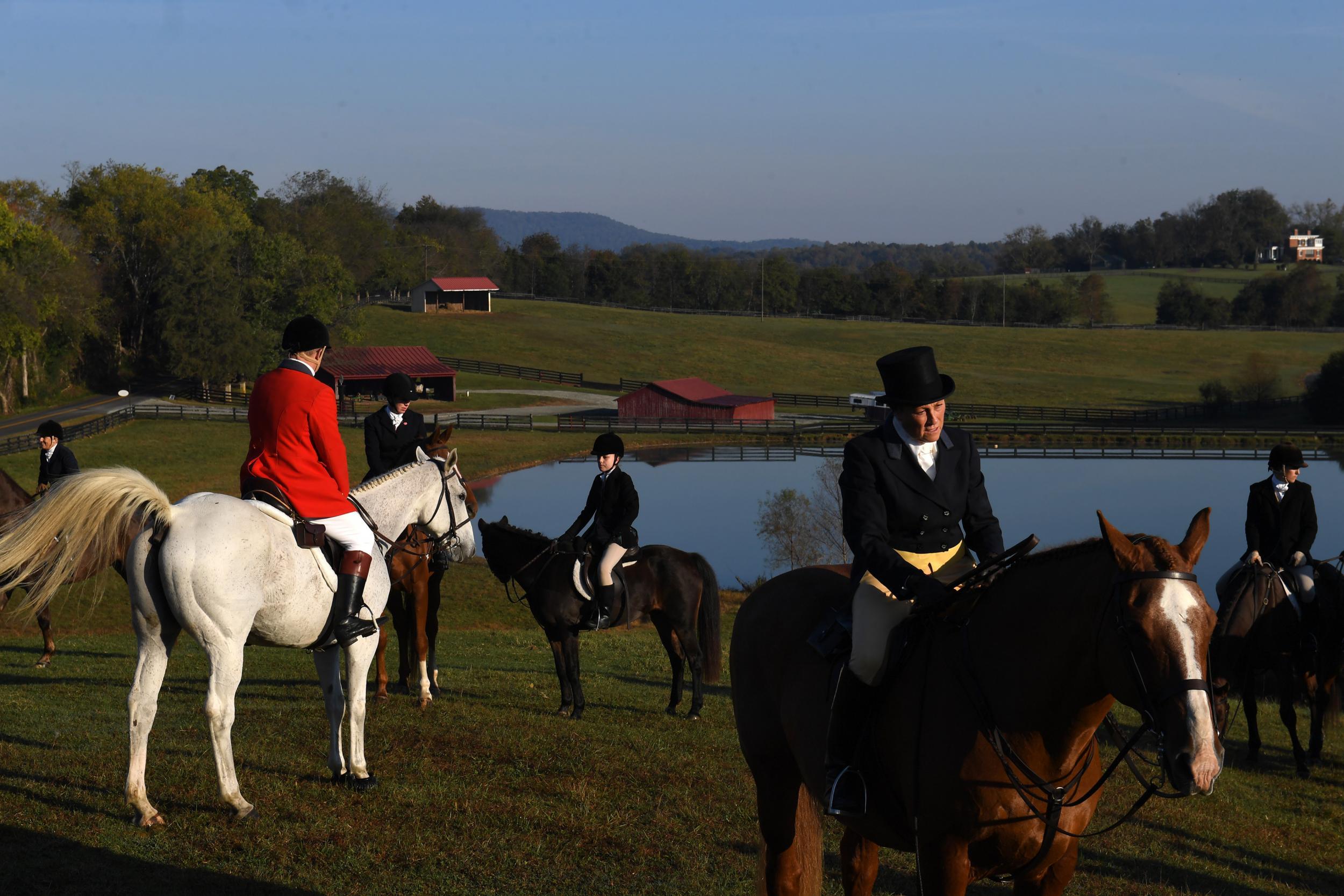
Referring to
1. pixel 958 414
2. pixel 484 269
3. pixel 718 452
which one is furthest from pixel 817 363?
pixel 484 269

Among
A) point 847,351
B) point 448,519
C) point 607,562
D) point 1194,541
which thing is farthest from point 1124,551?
point 847,351

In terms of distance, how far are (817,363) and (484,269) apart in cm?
6552

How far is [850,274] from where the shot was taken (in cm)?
15988

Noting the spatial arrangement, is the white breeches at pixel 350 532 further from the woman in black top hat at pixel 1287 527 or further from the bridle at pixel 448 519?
the woman in black top hat at pixel 1287 527

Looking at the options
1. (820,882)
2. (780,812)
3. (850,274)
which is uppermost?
(850,274)

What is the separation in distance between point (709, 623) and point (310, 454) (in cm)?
656

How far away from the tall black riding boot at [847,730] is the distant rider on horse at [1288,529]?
9.06 metres

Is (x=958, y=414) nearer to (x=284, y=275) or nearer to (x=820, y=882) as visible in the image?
(x=284, y=275)

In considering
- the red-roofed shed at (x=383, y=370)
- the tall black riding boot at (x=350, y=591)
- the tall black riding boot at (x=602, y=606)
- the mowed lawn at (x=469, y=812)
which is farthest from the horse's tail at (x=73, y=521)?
the red-roofed shed at (x=383, y=370)

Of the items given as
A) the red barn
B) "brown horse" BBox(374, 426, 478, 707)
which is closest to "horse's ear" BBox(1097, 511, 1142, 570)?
"brown horse" BBox(374, 426, 478, 707)

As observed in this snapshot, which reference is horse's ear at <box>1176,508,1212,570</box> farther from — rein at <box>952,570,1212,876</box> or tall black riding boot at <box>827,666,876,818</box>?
tall black riding boot at <box>827,666,876,818</box>

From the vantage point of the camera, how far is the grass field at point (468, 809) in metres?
7.45

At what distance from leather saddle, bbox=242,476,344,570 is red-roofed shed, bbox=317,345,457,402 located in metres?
75.9

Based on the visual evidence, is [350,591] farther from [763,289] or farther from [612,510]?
[763,289]
